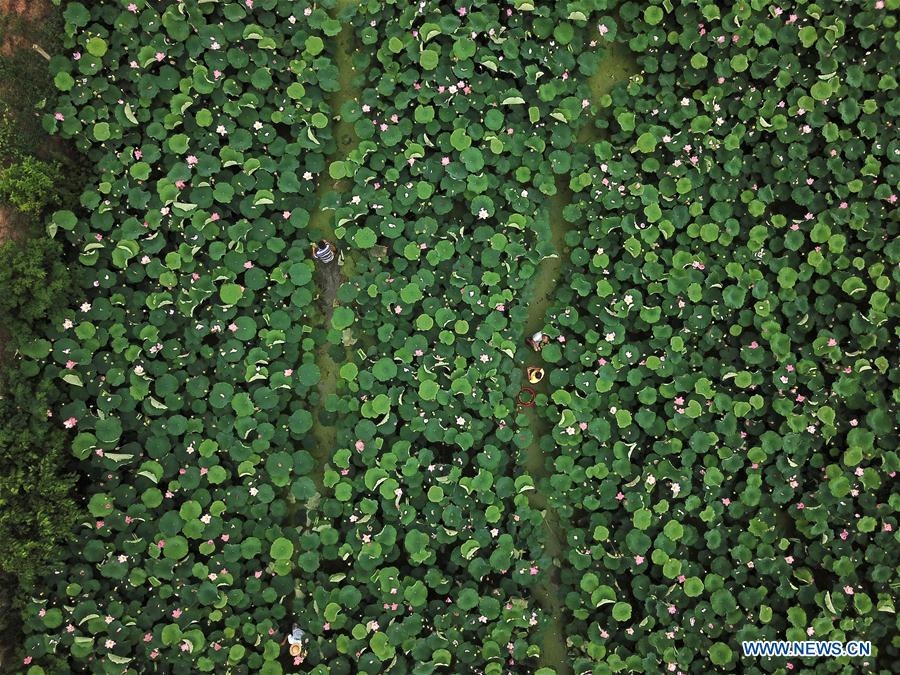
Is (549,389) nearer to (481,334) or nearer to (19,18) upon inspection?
(481,334)

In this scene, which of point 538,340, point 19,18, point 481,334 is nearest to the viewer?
point 19,18

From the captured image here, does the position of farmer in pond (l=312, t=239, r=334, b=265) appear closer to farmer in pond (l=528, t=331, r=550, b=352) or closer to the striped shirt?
the striped shirt

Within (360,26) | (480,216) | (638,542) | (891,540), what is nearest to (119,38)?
(360,26)

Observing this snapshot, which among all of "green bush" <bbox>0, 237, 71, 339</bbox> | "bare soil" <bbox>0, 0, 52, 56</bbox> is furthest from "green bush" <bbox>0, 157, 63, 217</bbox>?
"bare soil" <bbox>0, 0, 52, 56</bbox>

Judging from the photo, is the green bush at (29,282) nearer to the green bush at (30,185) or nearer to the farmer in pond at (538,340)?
the green bush at (30,185)

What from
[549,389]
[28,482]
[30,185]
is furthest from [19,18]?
[549,389]

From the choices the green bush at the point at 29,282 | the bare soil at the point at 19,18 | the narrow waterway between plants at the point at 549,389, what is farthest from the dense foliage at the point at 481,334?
the bare soil at the point at 19,18
